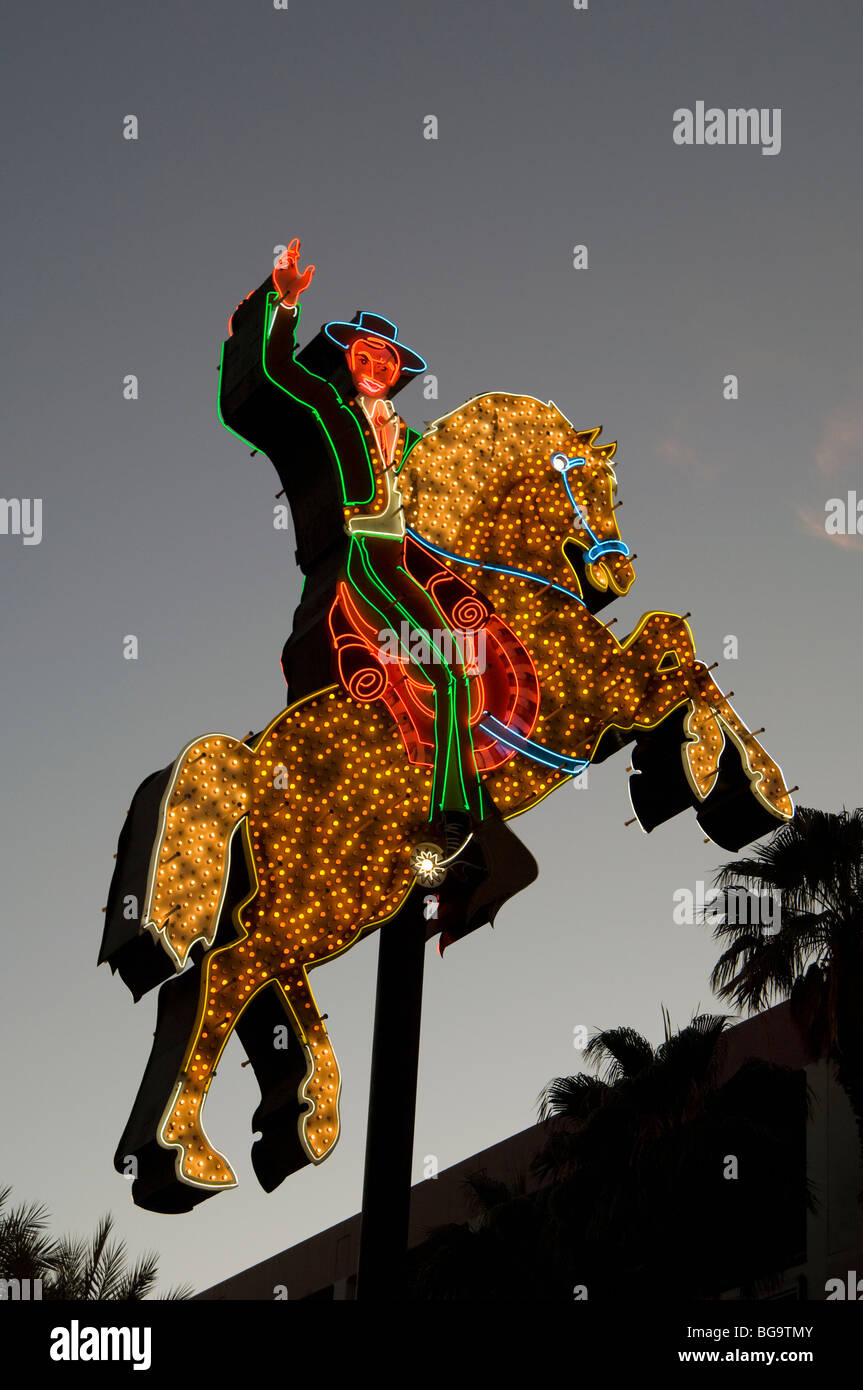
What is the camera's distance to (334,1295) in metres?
35.0

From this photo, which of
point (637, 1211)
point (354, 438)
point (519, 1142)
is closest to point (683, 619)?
point (354, 438)

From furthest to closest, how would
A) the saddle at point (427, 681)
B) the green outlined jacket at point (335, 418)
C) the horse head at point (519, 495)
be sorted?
the horse head at point (519, 495) → the green outlined jacket at point (335, 418) → the saddle at point (427, 681)

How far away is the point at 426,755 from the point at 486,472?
3.17 meters

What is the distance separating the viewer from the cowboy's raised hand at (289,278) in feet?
46.5

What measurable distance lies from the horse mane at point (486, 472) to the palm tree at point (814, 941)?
7.07m

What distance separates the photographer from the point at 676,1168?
19812 mm

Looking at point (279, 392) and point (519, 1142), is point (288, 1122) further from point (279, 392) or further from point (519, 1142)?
point (519, 1142)

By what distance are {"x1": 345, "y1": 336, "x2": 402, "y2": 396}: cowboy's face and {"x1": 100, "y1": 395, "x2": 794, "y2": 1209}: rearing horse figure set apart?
0.67m

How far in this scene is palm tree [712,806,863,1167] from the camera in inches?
779

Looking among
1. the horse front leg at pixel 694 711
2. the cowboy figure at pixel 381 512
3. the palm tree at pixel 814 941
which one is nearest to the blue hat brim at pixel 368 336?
the cowboy figure at pixel 381 512

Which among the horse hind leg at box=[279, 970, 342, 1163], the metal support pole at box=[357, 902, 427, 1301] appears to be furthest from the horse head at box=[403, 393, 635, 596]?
the horse hind leg at box=[279, 970, 342, 1163]

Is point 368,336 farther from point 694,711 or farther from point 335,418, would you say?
point 694,711

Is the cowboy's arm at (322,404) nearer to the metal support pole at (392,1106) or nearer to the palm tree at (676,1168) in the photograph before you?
the metal support pole at (392,1106)
